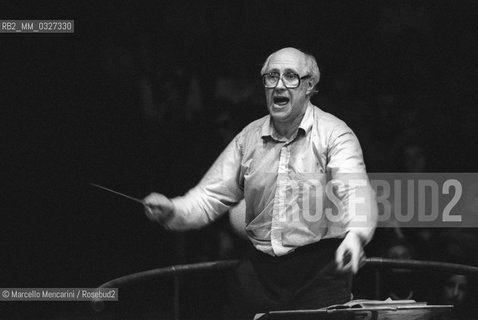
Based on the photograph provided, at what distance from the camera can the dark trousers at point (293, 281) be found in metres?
3.24

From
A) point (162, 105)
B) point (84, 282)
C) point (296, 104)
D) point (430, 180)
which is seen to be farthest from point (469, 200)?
point (84, 282)

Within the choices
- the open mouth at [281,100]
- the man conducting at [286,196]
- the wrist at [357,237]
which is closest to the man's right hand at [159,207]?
the man conducting at [286,196]

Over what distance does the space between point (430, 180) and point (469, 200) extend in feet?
0.53

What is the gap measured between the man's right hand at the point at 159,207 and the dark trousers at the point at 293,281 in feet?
0.99

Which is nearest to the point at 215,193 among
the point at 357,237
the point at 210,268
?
the point at 210,268

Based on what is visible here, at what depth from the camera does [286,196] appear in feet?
10.8

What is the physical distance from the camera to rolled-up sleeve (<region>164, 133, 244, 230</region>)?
134 inches

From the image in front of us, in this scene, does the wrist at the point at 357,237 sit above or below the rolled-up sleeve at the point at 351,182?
below

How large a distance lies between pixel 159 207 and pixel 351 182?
2.04 feet

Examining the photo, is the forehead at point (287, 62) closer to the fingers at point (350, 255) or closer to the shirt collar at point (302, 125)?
the shirt collar at point (302, 125)

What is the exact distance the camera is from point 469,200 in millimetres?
3846

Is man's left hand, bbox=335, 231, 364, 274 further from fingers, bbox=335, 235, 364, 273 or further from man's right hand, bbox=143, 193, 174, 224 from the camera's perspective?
man's right hand, bbox=143, 193, 174, 224

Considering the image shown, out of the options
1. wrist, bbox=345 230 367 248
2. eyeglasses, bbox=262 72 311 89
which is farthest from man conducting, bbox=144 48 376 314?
wrist, bbox=345 230 367 248

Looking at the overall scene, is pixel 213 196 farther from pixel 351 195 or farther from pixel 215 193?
pixel 351 195
